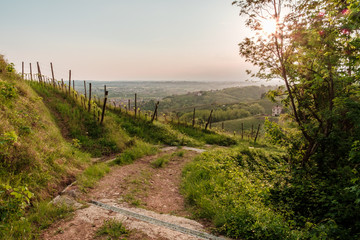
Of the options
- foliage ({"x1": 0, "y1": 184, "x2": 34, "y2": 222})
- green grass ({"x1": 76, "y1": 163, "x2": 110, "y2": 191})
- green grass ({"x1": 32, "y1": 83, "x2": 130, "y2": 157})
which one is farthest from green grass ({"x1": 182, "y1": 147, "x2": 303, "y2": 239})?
green grass ({"x1": 32, "y1": 83, "x2": 130, "y2": 157})

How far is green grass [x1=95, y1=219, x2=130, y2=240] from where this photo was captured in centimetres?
438

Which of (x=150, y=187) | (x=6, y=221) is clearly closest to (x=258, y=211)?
(x=150, y=187)

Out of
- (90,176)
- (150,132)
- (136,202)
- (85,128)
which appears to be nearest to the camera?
(136,202)

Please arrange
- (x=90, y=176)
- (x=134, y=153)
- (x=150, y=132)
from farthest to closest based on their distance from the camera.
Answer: (x=150, y=132)
(x=134, y=153)
(x=90, y=176)

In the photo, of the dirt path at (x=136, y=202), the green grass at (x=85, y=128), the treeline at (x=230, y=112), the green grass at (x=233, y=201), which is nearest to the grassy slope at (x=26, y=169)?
the dirt path at (x=136, y=202)

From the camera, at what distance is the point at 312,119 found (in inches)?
353

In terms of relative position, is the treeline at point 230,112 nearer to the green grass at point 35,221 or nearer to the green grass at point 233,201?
the green grass at point 233,201

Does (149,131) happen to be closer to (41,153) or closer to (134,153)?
(134,153)

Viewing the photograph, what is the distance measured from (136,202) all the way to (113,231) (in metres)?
1.72

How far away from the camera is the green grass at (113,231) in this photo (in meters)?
4.38

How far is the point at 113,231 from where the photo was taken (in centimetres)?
450

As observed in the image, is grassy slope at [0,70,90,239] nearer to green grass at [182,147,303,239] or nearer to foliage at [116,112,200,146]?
green grass at [182,147,303,239]

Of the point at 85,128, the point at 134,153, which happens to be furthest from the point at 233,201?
the point at 85,128

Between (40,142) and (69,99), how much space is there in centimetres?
1060
